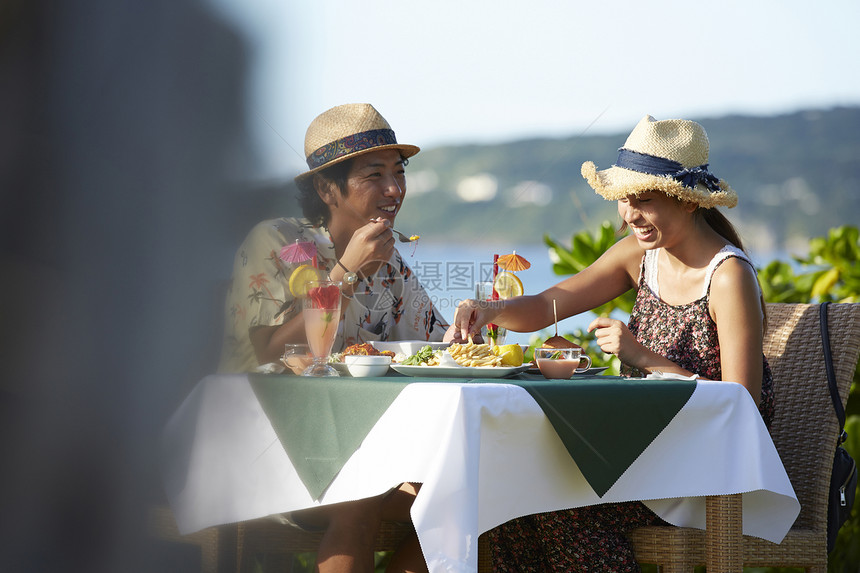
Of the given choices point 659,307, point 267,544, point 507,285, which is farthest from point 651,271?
point 267,544

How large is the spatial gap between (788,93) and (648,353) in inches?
1269

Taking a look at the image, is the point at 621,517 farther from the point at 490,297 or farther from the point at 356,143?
the point at 356,143

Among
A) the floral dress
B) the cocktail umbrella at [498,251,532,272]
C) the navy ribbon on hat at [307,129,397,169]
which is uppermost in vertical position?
the navy ribbon on hat at [307,129,397,169]

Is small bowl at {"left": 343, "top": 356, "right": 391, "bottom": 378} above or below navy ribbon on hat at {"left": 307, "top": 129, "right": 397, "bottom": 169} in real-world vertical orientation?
below

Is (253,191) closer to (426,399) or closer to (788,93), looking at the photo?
(426,399)

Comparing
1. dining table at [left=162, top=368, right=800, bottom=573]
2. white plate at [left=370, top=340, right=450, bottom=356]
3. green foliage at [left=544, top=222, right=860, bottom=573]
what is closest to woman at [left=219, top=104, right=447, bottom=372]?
white plate at [left=370, top=340, right=450, bottom=356]

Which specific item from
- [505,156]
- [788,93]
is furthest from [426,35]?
[788,93]

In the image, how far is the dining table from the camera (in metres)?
1.10

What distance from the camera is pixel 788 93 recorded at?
99.9ft

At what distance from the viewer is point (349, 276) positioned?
1830mm
